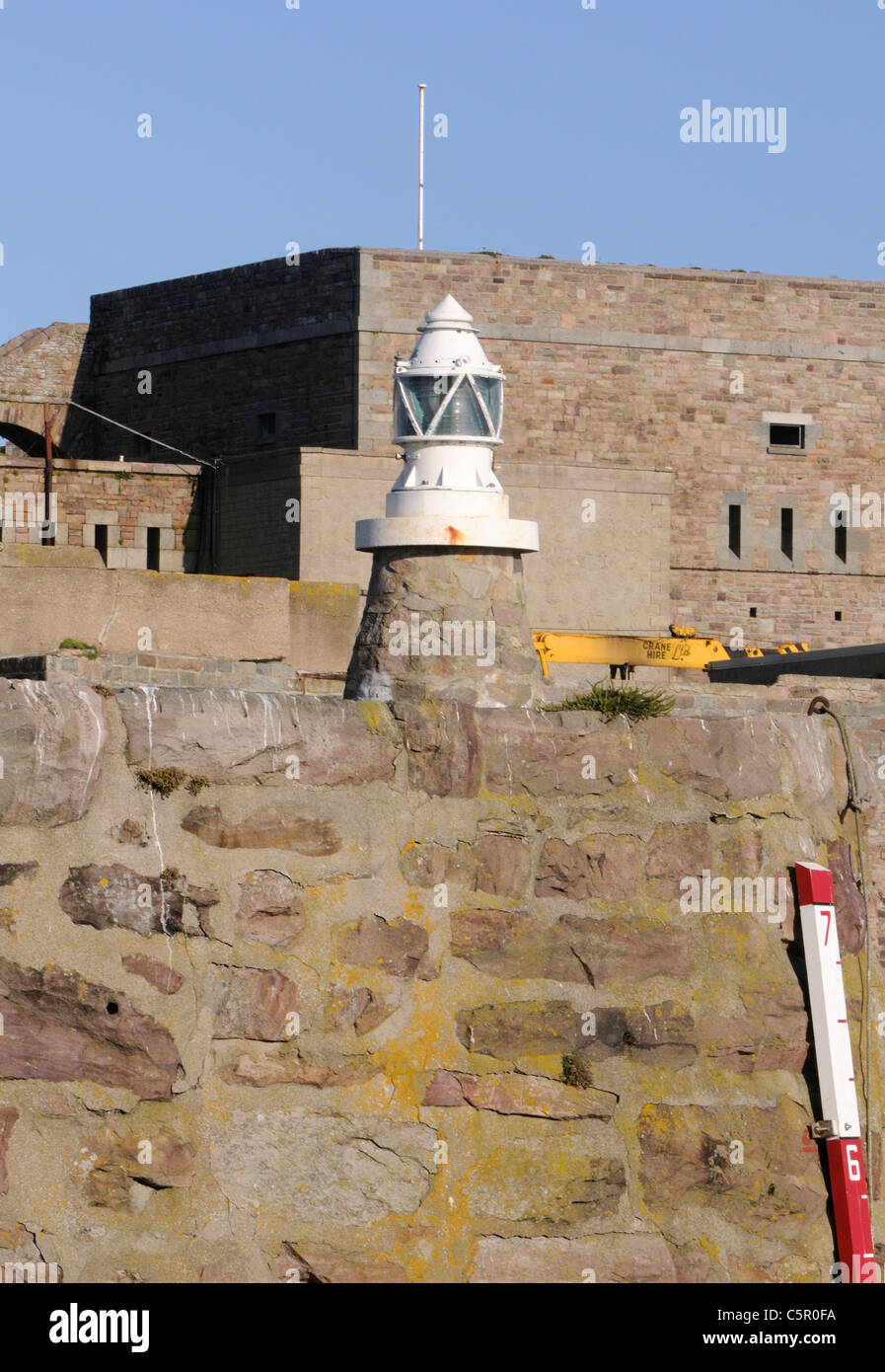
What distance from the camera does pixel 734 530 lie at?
33312mm

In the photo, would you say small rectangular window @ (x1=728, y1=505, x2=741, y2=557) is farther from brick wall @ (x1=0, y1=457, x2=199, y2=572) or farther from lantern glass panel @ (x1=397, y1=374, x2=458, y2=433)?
lantern glass panel @ (x1=397, y1=374, x2=458, y2=433)

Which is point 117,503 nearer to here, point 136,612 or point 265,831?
point 136,612

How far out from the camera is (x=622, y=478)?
2902 centimetres

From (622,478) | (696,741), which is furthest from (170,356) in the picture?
(696,741)

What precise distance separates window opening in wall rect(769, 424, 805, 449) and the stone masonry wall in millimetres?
28939

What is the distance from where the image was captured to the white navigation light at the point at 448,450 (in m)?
9.13

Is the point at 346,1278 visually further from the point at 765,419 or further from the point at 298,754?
the point at 765,419

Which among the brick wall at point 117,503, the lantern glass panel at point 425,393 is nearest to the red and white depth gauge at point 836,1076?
the lantern glass panel at point 425,393

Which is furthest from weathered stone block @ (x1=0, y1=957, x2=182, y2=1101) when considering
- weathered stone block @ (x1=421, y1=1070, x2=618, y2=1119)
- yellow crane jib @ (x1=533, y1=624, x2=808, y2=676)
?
yellow crane jib @ (x1=533, y1=624, x2=808, y2=676)

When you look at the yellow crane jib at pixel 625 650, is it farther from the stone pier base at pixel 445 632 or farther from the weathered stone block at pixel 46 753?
the weathered stone block at pixel 46 753

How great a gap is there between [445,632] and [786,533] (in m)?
25.4

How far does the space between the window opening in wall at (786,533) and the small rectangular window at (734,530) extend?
85 cm

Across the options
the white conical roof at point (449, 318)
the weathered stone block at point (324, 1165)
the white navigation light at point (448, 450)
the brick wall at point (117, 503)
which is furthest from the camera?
the brick wall at point (117, 503)

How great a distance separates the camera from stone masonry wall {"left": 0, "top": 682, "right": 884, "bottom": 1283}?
14.4 feet
